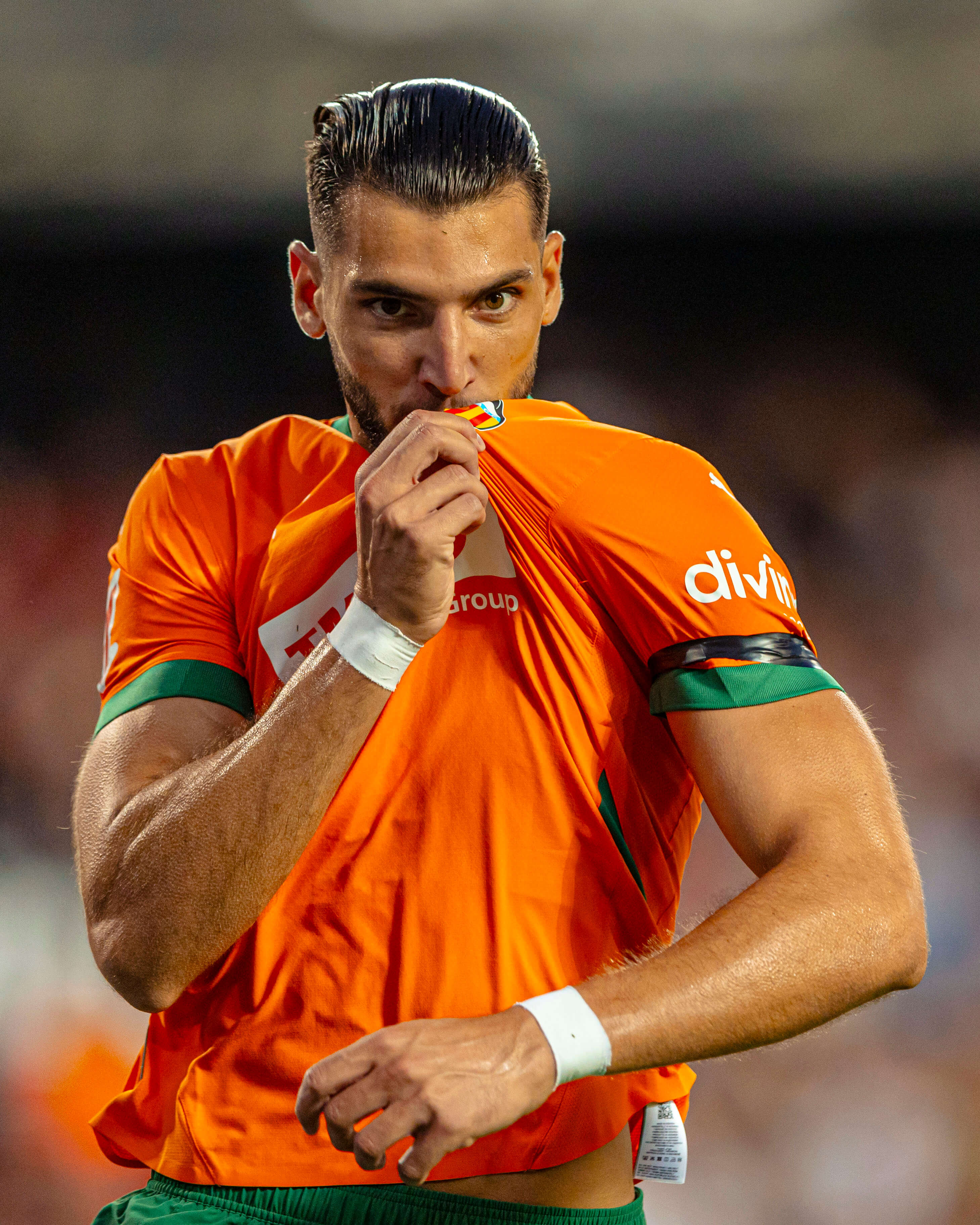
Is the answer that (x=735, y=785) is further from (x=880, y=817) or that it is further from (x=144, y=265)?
(x=144, y=265)

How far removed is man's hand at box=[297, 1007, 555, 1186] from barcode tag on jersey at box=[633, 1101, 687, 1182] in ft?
1.42

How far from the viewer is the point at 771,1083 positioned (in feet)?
12.3

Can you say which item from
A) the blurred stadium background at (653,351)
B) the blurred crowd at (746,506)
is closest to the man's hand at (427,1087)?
the blurred stadium background at (653,351)

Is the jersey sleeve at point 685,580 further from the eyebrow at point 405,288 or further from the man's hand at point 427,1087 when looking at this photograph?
the man's hand at point 427,1087

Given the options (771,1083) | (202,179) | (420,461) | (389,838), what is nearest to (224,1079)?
(389,838)

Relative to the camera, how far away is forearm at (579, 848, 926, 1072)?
3.16ft

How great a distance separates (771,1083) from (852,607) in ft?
5.11

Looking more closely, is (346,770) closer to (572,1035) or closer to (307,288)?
(572,1035)

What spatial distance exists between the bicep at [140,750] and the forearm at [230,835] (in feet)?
0.29

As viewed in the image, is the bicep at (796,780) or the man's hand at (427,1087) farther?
the bicep at (796,780)

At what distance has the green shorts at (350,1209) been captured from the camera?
3.77 ft


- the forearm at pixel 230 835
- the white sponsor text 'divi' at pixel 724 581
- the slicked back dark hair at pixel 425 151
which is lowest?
the forearm at pixel 230 835

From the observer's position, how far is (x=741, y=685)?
112 centimetres

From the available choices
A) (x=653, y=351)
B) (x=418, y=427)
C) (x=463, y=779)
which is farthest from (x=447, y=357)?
(x=653, y=351)
